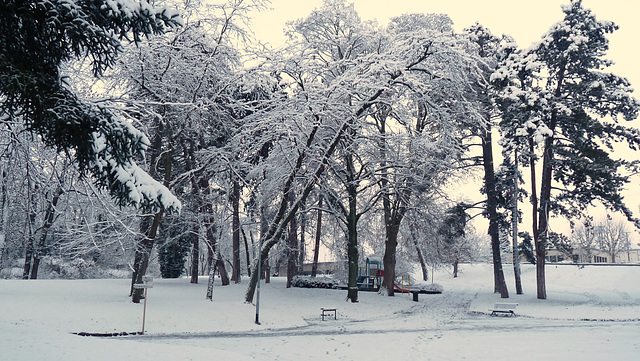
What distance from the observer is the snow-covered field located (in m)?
9.72

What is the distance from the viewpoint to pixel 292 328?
17031mm

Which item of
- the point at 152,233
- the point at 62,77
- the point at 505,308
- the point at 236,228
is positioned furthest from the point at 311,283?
the point at 62,77

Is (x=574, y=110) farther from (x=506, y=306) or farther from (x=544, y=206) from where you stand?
(x=506, y=306)

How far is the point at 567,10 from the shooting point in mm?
26031

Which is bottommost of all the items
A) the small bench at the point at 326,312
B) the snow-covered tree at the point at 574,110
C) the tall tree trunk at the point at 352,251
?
the small bench at the point at 326,312

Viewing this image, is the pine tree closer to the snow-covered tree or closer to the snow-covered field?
the snow-covered field

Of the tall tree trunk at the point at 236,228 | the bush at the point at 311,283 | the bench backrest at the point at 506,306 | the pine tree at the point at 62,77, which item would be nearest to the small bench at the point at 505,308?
the bench backrest at the point at 506,306

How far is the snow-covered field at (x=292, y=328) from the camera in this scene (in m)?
9.72

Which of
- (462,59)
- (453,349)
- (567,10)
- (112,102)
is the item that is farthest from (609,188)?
(112,102)

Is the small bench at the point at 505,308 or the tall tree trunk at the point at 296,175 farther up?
the tall tree trunk at the point at 296,175

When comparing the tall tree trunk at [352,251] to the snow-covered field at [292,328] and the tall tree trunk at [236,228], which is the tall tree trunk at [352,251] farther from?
the tall tree trunk at [236,228]

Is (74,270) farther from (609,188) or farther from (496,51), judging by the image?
(609,188)

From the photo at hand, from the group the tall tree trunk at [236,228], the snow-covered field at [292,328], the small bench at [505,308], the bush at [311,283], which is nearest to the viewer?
the snow-covered field at [292,328]

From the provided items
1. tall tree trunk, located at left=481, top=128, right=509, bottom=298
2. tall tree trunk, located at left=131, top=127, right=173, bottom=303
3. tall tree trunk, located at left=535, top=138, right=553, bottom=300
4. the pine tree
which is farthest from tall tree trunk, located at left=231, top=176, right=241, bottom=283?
the pine tree
